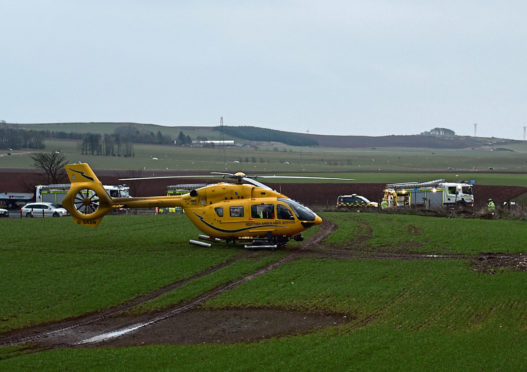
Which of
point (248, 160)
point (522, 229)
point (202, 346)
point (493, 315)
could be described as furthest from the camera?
point (248, 160)

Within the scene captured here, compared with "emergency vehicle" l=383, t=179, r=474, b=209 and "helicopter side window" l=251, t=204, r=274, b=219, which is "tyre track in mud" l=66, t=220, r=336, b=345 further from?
"emergency vehicle" l=383, t=179, r=474, b=209

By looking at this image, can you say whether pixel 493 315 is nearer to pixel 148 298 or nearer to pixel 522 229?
pixel 148 298

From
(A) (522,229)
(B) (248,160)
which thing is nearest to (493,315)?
(A) (522,229)

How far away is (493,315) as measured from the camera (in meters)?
17.2

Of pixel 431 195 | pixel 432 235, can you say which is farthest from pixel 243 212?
pixel 431 195

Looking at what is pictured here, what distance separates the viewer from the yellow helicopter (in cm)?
2744

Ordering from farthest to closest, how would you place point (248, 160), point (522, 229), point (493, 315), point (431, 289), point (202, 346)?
point (248, 160) < point (522, 229) < point (431, 289) < point (493, 315) < point (202, 346)

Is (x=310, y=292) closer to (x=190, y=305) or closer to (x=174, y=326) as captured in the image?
(x=190, y=305)

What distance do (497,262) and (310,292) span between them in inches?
331

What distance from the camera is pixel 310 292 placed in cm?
2036

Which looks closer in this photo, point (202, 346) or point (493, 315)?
point (202, 346)

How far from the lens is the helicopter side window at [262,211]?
27531 mm

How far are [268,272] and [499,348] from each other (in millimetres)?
10652

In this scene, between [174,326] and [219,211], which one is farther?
[219,211]
